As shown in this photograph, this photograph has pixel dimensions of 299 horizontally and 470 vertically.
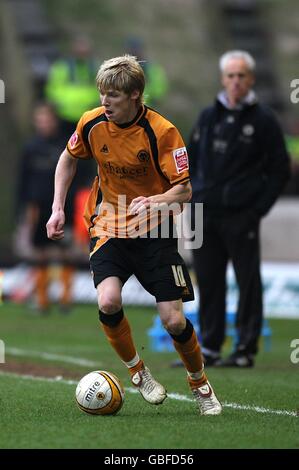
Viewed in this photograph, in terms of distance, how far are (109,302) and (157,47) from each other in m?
17.6

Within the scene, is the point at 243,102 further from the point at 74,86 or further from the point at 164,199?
the point at 74,86

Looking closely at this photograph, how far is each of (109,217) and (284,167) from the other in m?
3.33

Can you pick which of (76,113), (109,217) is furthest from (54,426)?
(76,113)

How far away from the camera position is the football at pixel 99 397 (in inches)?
301

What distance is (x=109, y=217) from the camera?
7.98 meters

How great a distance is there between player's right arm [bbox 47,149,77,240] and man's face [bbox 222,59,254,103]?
10.6ft

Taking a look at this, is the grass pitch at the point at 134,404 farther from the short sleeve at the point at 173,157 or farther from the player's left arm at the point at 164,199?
the short sleeve at the point at 173,157

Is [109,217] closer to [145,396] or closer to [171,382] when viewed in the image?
[145,396]

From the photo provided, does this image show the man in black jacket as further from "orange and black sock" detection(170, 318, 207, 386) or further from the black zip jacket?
"orange and black sock" detection(170, 318, 207, 386)

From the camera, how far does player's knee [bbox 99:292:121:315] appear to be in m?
7.63

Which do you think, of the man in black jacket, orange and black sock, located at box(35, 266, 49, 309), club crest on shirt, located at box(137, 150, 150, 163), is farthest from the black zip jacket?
orange and black sock, located at box(35, 266, 49, 309)

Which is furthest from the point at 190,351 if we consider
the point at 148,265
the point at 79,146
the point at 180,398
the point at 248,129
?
the point at 248,129

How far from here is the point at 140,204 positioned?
7418mm

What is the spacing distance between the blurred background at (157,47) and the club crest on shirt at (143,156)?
11.6 meters
